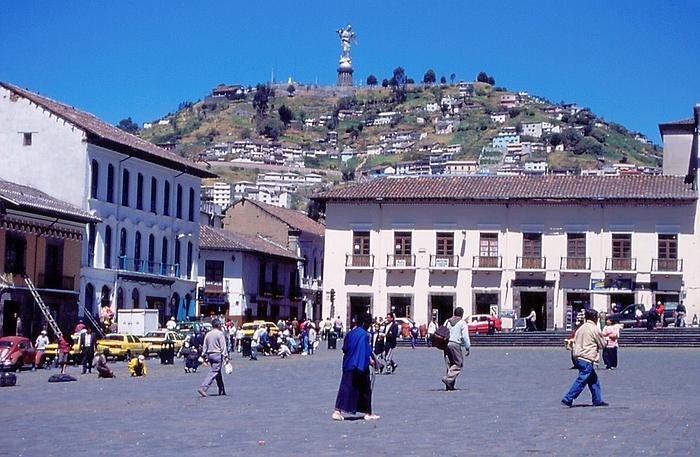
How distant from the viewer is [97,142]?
56.9 metres

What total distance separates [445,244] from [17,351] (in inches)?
1366

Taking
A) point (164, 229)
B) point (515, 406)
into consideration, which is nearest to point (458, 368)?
point (515, 406)

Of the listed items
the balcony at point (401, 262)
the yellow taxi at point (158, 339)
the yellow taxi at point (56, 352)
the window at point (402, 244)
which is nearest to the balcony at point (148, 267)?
the yellow taxi at point (158, 339)

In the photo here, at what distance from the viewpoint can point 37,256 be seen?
50906 mm

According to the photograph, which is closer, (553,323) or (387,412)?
(387,412)

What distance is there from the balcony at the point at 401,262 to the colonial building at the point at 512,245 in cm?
5

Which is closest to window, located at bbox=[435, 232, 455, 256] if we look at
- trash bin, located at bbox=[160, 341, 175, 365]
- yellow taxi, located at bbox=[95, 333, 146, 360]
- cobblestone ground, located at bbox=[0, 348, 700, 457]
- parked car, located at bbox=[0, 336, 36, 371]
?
yellow taxi, located at bbox=[95, 333, 146, 360]

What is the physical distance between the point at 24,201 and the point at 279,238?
40.9 metres

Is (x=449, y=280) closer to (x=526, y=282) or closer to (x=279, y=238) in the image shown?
(x=526, y=282)

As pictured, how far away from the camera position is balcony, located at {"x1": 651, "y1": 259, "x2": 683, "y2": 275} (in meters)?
67.7

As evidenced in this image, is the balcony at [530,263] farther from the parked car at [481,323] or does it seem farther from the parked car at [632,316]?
the parked car at [632,316]

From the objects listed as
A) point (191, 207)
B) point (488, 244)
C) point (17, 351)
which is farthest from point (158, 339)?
point (488, 244)

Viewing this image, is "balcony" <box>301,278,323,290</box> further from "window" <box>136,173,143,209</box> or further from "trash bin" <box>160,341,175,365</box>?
"trash bin" <box>160,341,175,365</box>

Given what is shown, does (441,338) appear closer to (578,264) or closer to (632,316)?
(632,316)
